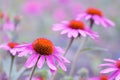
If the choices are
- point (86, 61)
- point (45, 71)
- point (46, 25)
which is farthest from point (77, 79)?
point (46, 25)

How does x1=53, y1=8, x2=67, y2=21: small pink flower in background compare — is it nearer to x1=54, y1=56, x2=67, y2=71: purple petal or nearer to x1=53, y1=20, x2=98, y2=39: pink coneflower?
x1=53, y1=20, x2=98, y2=39: pink coneflower

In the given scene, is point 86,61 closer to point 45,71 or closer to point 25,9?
point 25,9

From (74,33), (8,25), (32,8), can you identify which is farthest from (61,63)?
(32,8)

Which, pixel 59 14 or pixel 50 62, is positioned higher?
pixel 50 62

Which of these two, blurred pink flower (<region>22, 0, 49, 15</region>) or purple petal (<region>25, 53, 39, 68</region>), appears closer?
purple petal (<region>25, 53, 39, 68</region>)

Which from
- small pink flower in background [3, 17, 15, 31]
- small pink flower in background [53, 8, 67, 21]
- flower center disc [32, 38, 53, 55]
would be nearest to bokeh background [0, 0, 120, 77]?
small pink flower in background [53, 8, 67, 21]

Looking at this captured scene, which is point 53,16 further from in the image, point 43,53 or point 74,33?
point 43,53
